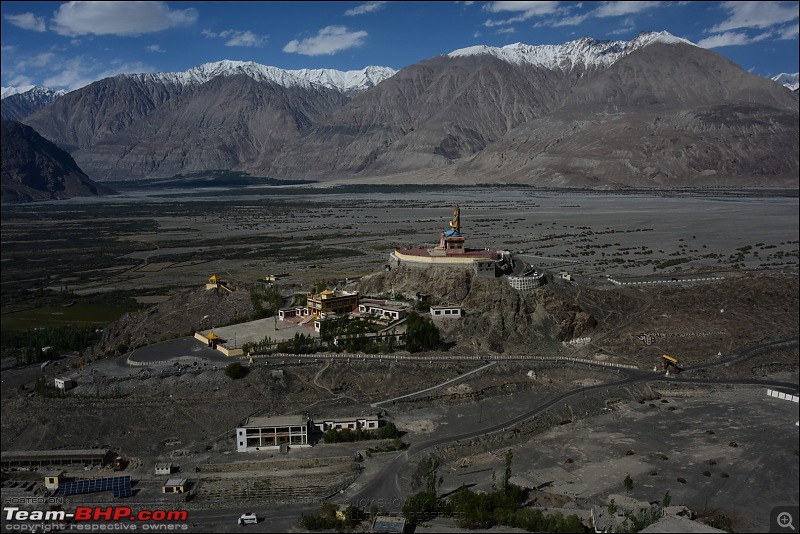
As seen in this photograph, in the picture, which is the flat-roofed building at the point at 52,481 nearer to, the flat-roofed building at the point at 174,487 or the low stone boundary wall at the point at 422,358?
the flat-roofed building at the point at 174,487

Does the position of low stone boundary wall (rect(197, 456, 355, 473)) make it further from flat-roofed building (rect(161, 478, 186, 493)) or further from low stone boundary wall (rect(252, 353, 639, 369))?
low stone boundary wall (rect(252, 353, 639, 369))

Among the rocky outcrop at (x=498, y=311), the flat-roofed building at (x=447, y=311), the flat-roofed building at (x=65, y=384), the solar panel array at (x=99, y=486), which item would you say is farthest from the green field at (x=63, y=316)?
the solar panel array at (x=99, y=486)

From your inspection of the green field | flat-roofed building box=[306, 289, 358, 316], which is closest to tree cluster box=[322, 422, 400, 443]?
flat-roofed building box=[306, 289, 358, 316]

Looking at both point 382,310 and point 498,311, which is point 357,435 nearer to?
point 382,310

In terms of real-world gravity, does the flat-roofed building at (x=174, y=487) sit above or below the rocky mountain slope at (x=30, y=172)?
below

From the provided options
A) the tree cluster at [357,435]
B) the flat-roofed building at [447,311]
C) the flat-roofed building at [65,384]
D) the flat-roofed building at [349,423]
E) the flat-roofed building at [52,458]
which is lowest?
the flat-roofed building at [52,458]

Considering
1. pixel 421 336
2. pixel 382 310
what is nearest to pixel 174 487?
pixel 421 336

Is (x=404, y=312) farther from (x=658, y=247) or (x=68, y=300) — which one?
(x=658, y=247)
